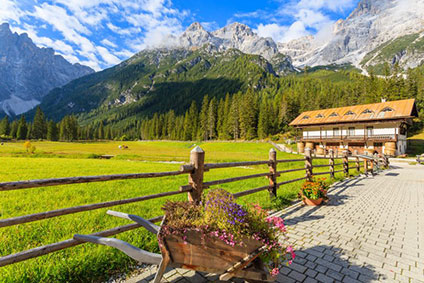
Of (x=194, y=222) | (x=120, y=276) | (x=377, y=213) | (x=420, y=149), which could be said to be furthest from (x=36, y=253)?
(x=420, y=149)

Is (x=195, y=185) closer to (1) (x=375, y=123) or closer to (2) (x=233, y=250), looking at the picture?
(2) (x=233, y=250)

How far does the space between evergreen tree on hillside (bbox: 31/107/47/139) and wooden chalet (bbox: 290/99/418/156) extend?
10485cm

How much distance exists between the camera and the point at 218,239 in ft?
6.87

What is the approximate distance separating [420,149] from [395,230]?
5438 cm

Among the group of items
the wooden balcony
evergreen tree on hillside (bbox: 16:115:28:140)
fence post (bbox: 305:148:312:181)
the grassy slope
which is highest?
evergreen tree on hillside (bbox: 16:115:28:140)

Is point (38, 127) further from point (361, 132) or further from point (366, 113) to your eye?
point (366, 113)

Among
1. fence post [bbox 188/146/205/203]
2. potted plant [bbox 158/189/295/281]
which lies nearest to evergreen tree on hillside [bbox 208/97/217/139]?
fence post [bbox 188/146/205/203]

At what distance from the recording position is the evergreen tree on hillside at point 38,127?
86.8 metres

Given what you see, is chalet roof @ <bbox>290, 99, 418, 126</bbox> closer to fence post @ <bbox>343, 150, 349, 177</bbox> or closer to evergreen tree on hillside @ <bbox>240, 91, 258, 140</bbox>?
evergreen tree on hillside @ <bbox>240, 91, 258, 140</bbox>

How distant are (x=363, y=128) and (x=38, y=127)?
118090mm

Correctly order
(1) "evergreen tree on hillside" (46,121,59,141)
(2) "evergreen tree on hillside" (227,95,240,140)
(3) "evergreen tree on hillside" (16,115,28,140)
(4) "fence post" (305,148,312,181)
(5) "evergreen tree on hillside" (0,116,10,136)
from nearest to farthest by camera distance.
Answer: (4) "fence post" (305,148,312,181) → (2) "evergreen tree on hillside" (227,95,240,140) → (3) "evergreen tree on hillside" (16,115,28,140) → (5) "evergreen tree on hillside" (0,116,10,136) → (1) "evergreen tree on hillside" (46,121,59,141)

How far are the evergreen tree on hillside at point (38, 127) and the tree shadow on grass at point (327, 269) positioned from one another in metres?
115

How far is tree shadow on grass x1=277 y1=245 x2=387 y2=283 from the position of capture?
333cm

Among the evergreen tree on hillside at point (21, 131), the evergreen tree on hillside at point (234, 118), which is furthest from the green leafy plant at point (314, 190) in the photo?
the evergreen tree on hillside at point (21, 131)
